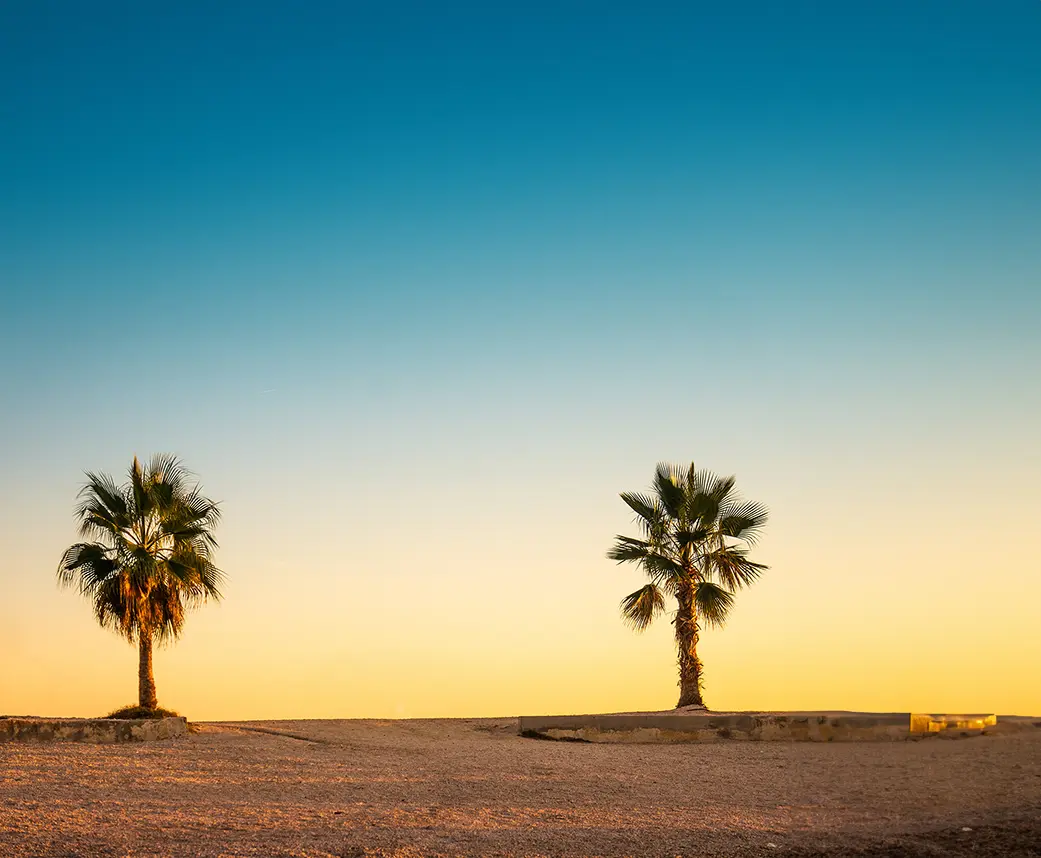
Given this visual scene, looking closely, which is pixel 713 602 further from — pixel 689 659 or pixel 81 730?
pixel 81 730

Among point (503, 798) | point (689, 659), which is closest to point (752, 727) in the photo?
point (689, 659)

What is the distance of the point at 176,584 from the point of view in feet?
67.2

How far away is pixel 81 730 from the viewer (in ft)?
54.1

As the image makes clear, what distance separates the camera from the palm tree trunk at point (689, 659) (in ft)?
78.8

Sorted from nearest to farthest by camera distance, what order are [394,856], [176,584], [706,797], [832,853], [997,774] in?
[394,856], [832,853], [706,797], [997,774], [176,584]

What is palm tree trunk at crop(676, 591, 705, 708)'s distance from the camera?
24.0 meters

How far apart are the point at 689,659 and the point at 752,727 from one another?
14.7 feet

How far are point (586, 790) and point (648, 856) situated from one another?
12.3 feet

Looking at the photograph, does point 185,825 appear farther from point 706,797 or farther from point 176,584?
point 176,584

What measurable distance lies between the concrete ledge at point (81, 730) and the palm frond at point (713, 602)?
41.8ft

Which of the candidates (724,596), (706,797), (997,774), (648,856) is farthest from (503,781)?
(724,596)

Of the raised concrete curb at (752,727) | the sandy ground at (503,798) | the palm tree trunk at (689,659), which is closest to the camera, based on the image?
the sandy ground at (503,798)

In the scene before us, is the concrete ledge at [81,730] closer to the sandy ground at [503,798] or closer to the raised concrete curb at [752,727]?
the sandy ground at [503,798]

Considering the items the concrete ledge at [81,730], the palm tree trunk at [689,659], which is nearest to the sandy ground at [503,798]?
the concrete ledge at [81,730]
